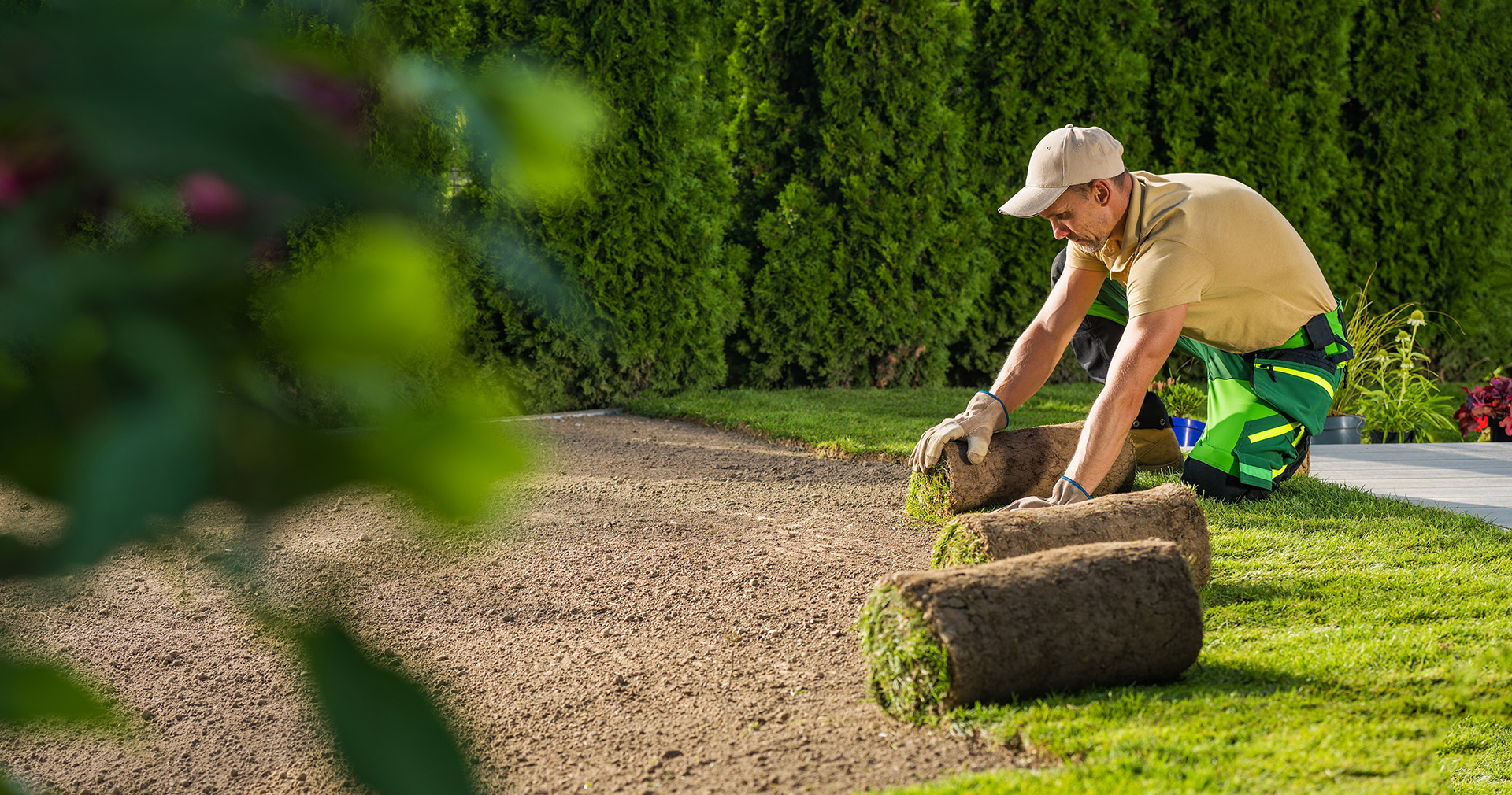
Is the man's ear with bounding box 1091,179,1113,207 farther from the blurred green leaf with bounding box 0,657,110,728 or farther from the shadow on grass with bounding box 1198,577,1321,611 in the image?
the blurred green leaf with bounding box 0,657,110,728

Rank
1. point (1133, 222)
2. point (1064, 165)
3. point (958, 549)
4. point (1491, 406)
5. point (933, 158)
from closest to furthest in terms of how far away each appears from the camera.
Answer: point (958, 549)
point (1064, 165)
point (1133, 222)
point (1491, 406)
point (933, 158)

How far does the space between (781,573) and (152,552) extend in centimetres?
297

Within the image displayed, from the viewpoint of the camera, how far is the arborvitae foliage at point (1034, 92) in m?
7.30

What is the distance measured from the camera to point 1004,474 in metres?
3.67

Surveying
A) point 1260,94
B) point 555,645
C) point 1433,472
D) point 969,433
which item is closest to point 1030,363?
point 969,433

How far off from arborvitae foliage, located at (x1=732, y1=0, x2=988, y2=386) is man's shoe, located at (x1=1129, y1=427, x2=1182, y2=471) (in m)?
3.08

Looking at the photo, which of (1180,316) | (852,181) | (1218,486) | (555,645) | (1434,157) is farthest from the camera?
(1434,157)

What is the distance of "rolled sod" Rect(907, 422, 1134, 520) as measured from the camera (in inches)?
140

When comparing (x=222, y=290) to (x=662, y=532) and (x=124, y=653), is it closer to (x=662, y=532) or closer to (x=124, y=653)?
(x=124, y=653)

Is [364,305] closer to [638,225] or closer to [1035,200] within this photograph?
[1035,200]

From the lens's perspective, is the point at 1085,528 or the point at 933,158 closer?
the point at 1085,528

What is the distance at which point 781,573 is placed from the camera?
10.7 feet

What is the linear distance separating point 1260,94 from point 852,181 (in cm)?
313

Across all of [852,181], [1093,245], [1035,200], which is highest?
[852,181]
